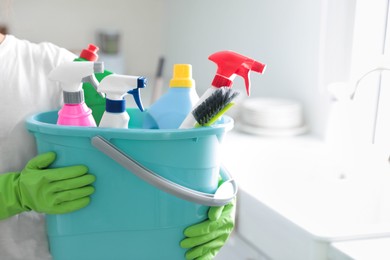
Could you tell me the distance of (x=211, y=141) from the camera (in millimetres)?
603

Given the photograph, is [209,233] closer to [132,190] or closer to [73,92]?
[132,190]

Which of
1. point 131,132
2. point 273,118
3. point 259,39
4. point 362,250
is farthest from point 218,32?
point 131,132

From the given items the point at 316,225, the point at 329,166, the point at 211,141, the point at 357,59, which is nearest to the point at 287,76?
the point at 357,59

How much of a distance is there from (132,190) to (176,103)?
0.45 feet

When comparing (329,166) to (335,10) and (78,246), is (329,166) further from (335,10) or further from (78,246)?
(78,246)

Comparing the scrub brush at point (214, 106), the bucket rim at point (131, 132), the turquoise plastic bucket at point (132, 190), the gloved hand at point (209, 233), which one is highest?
the scrub brush at point (214, 106)

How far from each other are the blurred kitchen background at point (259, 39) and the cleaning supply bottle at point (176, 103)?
333mm

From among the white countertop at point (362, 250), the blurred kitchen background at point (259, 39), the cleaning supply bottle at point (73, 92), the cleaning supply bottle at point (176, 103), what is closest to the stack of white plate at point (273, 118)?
the blurred kitchen background at point (259, 39)

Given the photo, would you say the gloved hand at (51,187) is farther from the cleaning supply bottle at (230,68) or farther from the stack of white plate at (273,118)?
the stack of white plate at (273,118)

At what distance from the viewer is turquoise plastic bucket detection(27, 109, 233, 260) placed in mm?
574

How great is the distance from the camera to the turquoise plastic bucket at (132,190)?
57cm

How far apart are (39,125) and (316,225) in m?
0.51

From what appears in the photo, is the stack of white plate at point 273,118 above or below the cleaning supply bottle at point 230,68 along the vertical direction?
below

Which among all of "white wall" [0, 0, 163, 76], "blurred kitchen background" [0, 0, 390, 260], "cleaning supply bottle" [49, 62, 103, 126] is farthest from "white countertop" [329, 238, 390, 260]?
"white wall" [0, 0, 163, 76]
